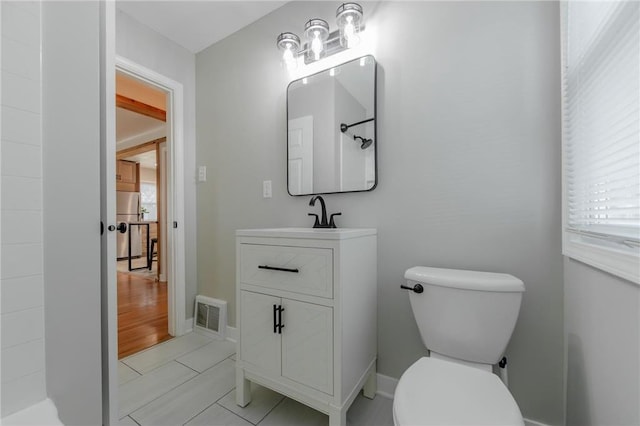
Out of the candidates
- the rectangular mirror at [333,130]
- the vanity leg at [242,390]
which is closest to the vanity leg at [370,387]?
the vanity leg at [242,390]

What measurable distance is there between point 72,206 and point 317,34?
4.79ft

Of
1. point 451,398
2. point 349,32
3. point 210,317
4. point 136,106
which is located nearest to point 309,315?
point 451,398

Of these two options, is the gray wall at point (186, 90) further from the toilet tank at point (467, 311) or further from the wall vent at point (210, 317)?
the toilet tank at point (467, 311)

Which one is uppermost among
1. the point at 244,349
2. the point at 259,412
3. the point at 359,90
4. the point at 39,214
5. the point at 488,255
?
the point at 359,90

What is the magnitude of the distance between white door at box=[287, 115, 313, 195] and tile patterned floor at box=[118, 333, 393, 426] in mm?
1173

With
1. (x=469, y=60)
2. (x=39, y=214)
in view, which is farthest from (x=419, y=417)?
(x=469, y=60)

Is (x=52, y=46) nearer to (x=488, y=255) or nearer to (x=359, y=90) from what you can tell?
(x=359, y=90)

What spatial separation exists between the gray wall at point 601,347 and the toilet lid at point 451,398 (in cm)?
23

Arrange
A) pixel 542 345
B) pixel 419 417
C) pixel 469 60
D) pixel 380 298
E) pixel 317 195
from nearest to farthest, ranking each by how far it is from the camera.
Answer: pixel 419 417
pixel 542 345
pixel 469 60
pixel 380 298
pixel 317 195

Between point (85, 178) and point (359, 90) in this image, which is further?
point (359, 90)

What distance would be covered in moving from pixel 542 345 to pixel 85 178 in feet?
6.20

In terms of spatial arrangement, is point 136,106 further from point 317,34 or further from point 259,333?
point 259,333

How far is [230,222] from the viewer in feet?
6.77

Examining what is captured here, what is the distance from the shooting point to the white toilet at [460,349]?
2.39 feet
